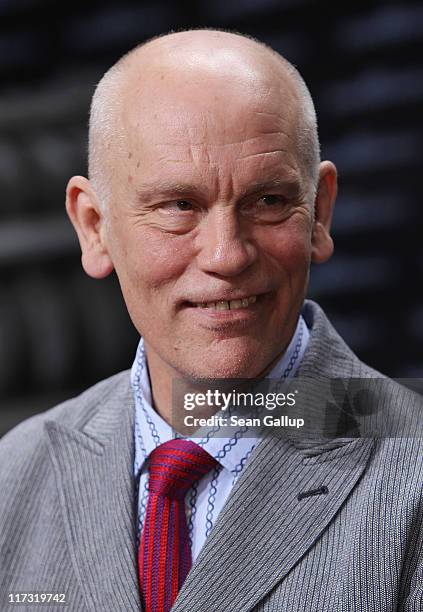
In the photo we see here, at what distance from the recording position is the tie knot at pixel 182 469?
5.18 ft

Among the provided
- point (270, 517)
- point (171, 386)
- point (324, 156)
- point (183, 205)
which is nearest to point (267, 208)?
point (183, 205)

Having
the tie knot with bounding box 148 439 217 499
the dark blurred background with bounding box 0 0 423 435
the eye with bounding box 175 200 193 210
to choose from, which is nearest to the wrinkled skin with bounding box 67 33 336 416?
the eye with bounding box 175 200 193 210

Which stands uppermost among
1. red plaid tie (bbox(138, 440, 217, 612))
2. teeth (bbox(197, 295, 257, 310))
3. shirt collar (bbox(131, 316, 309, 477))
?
teeth (bbox(197, 295, 257, 310))

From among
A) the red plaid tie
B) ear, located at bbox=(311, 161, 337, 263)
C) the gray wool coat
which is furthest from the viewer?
ear, located at bbox=(311, 161, 337, 263)

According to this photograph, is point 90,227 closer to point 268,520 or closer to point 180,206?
point 180,206

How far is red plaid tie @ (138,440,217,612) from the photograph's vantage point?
1520mm

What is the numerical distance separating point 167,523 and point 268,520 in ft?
0.52

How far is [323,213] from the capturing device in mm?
1680

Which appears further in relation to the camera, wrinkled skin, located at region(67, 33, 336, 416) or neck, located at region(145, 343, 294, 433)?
neck, located at region(145, 343, 294, 433)

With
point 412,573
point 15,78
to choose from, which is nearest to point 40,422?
point 412,573

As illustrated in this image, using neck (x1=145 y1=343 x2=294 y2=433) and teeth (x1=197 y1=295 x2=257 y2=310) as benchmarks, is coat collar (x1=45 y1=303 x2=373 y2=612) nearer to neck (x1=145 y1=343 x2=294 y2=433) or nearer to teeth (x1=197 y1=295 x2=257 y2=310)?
neck (x1=145 y1=343 x2=294 y2=433)

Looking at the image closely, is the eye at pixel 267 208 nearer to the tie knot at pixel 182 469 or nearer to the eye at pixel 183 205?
the eye at pixel 183 205

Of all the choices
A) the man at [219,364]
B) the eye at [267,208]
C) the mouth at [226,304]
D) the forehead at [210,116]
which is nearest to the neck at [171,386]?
the man at [219,364]

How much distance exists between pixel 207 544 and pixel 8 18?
2.24m
